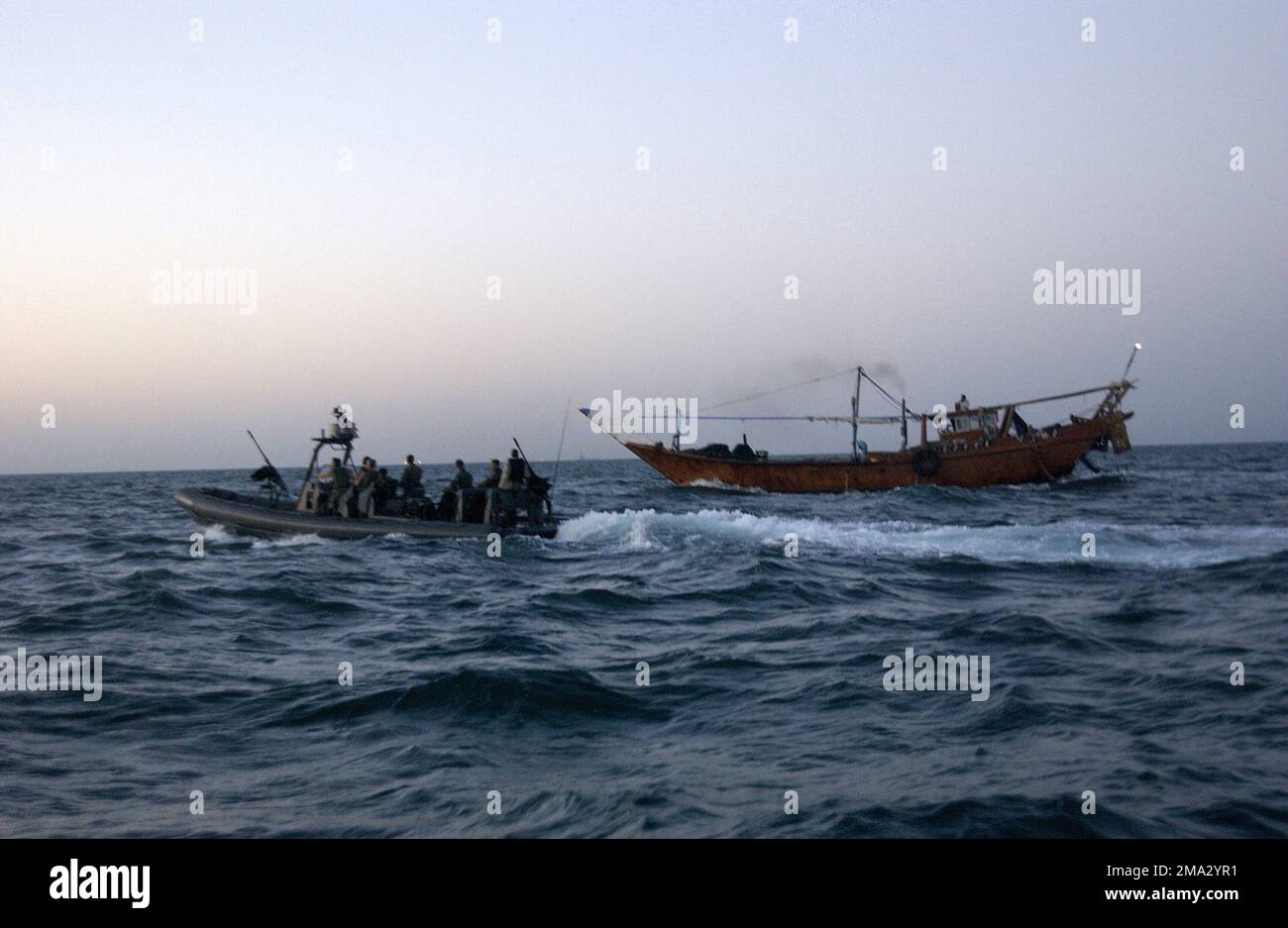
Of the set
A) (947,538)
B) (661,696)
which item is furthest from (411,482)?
(661,696)

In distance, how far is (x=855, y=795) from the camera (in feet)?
25.2

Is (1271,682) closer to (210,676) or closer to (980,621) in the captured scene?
(980,621)

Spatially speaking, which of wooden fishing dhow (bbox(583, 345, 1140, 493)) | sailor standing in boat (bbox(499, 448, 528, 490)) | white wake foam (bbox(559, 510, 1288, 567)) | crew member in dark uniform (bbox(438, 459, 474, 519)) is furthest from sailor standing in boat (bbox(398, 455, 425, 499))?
wooden fishing dhow (bbox(583, 345, 1140, 493))

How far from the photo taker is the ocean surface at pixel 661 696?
751 cm

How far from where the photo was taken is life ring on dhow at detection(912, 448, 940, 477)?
50.6m

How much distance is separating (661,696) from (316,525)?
57.6 ft

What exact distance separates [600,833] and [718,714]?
133 inches

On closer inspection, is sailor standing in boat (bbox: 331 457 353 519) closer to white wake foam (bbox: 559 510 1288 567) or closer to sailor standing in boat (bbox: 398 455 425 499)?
sailor standing in boat (bbox: 398 455 425 499)

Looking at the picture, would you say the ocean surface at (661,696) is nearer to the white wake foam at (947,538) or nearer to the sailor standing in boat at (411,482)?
the white wake foam at (947,538)

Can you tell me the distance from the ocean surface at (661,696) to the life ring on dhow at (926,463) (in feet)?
86.5

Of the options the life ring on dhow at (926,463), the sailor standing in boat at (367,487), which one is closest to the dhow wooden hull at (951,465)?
the life ring on dhow at (926,463)

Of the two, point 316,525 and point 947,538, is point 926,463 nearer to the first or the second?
point 947,538

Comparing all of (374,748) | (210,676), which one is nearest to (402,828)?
(374,748)

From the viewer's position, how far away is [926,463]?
167 feet
